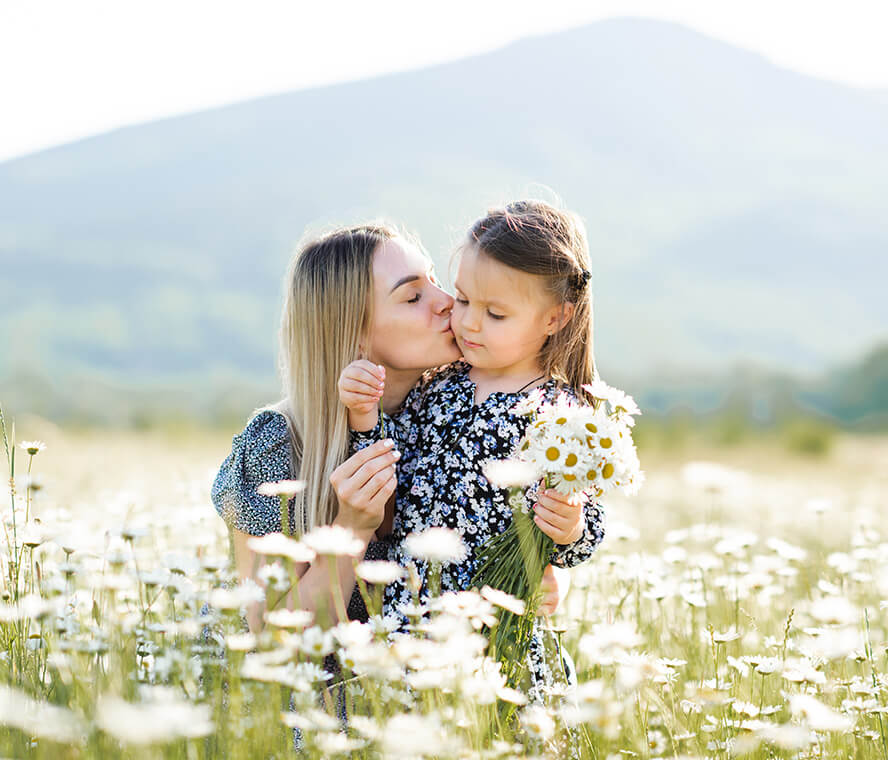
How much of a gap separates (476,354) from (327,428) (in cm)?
59

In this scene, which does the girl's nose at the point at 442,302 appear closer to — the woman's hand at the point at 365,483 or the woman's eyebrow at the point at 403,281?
the woman's eyebrow at the point at 403,281

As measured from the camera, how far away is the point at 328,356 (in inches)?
132

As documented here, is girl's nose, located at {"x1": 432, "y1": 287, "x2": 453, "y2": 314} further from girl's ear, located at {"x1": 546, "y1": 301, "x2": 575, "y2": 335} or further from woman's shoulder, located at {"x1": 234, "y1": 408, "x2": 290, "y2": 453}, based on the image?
woman's shoulder, located at {"x1": 234, "y1": 408, "x2": 290, "y2": 453}

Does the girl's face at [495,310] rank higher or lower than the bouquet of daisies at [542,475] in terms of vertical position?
higher

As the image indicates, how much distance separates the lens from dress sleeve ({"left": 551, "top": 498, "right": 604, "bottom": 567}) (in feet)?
9.48

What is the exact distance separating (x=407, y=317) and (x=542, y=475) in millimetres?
1065

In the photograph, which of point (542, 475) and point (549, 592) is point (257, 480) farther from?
point (542, 475)

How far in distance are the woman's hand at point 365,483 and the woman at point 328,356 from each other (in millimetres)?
208

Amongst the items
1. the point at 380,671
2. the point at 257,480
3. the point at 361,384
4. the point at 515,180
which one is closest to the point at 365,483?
the point at 361,384

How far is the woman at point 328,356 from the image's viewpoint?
3.23 meters

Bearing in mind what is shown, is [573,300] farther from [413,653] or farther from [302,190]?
[302,190]

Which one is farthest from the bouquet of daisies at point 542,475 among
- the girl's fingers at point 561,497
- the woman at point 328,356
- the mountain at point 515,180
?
the mountain at point 515,180

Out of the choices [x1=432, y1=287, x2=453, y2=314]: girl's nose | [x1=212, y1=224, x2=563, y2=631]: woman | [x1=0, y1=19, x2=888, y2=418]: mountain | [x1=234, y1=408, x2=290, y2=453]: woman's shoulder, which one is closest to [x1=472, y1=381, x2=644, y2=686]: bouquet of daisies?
[x1=212, y1=224, x2=563, y2=631]: woman

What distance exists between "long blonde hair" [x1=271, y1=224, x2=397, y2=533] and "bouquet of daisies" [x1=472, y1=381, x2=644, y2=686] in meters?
0.72
